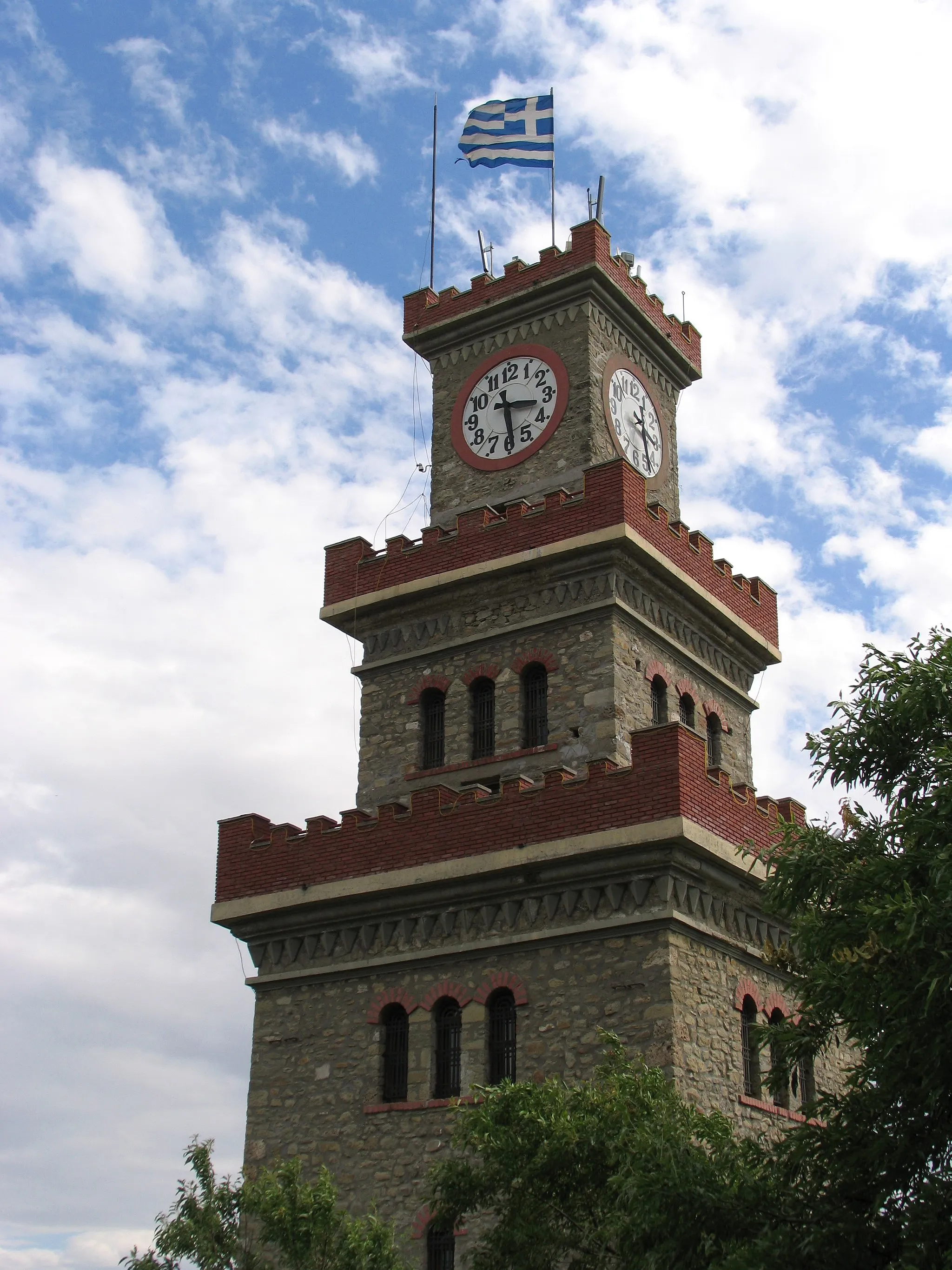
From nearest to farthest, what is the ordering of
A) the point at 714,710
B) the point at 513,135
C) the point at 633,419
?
the point at 714,710
the point at 633,419
the point at 513,135

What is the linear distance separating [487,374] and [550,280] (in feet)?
6.33

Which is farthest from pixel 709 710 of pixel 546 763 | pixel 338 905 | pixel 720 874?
pixel 338 905

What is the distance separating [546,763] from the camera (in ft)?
72.0

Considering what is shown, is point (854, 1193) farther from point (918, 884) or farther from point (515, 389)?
point (515, 389)

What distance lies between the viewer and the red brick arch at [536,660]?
2267 cm

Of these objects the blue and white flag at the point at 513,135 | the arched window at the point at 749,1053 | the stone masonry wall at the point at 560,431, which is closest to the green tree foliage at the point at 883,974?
the arched window at the point at 749,1053

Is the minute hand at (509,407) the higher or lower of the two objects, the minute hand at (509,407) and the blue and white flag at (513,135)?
the lower

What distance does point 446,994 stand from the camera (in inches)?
788

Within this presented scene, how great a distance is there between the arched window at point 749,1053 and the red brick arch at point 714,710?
5636 millimetres

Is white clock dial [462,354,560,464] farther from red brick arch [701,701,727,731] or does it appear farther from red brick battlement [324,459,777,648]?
red brick arch [701,701,727,731]

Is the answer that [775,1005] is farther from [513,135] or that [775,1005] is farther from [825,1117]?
[513,135]

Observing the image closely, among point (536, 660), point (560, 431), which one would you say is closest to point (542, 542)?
point (536, 660)

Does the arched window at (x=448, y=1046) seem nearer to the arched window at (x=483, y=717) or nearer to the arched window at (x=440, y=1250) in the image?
the arched window at (x=440, y=1250)

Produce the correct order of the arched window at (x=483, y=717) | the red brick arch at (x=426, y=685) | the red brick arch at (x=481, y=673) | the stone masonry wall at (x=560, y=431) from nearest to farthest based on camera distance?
the arched window at (x=483, y=717) < the red brick arch at (x=481, y=673) < the red brick arch at (x=426, y=685) < the stone masonry wall at (x=560, y=431)
